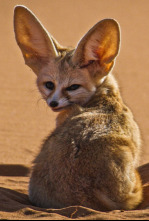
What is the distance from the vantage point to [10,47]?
17.7 meters

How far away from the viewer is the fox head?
217 inches

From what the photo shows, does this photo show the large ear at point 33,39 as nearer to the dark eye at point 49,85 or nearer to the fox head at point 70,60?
the fox head at point 70,60

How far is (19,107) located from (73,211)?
7146 mm

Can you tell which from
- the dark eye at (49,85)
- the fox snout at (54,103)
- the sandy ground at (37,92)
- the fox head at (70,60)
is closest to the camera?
the sandy ground at (37,92)

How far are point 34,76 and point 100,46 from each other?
9.05 metres

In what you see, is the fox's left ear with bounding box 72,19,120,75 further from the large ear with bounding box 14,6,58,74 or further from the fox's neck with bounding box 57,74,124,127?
the large ear with bounding box 14,6,58,74

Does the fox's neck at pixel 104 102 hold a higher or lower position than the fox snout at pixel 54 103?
lower

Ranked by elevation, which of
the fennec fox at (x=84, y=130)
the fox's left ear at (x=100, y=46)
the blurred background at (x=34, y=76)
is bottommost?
the blurred background at (x=34, y=76)

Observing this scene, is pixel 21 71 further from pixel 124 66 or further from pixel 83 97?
pixel 83 97

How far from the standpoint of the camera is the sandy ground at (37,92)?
486 centimetres

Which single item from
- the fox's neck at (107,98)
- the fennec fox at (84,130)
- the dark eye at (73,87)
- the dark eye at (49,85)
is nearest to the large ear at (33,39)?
the fennec fox at (84,130)

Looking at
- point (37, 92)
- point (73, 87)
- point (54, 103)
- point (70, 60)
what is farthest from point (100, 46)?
point (37, 92)

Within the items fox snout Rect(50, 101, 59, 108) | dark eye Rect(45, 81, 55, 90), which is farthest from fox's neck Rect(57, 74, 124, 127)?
dark eye Rect(45, 81, 55, 90)

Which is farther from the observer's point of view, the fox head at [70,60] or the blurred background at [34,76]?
the blurred background at [34,76]
